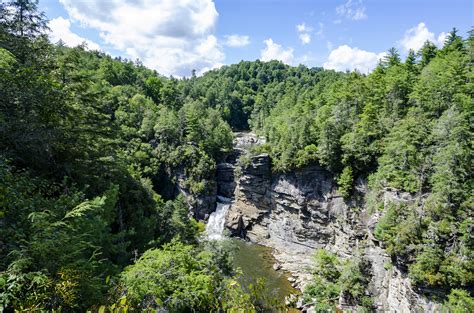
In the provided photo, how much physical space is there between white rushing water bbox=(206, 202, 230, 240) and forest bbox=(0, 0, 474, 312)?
2.02 metres

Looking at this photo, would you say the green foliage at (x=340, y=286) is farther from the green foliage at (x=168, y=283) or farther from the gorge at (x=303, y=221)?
the green foliage at (x=168, y=283)

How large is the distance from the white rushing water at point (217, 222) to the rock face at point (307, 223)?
1.20m

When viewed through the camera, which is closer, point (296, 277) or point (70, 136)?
point (70, 136)

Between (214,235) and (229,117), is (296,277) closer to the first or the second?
(214,235)

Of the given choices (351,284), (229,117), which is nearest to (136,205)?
(351,284)

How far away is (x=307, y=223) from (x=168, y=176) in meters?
25.8

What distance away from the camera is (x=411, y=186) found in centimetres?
2453

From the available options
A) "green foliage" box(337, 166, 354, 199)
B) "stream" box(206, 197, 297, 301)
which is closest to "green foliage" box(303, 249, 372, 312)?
"stream" box(206, 197, 297, 301)

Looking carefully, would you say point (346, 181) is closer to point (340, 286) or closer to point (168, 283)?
point (340, 286)

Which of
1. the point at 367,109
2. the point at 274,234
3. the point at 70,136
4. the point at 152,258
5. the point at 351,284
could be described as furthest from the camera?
the point at 274,234

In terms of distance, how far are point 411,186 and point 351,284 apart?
394 inches

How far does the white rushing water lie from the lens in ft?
153

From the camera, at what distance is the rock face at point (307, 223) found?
24.4 meters

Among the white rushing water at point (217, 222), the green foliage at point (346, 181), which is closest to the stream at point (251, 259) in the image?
the white rushing water at point (217, 222)
